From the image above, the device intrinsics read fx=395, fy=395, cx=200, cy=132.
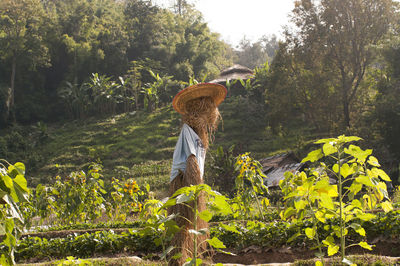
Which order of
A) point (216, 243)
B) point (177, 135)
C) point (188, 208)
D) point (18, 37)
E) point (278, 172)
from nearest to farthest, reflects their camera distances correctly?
point (216, 243) < point (188, 208) < point (278, 172) < point (177, 135) < point (18, 37)

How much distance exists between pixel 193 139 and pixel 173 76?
1860cm

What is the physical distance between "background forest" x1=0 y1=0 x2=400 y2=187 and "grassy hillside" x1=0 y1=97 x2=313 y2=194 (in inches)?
3.6

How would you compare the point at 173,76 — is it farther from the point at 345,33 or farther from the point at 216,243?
the point at 216,243

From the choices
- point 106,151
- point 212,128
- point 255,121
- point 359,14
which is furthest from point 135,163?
point 212,128

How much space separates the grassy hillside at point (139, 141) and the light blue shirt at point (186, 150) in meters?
7.78

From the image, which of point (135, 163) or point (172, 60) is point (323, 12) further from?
point (172, 60)

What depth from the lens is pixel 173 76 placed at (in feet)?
70.6

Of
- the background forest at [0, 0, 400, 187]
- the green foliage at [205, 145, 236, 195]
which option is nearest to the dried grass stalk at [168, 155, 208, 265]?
the green foliage at [205, 145, 236, 195]

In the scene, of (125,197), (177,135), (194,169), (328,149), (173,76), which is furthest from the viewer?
(173,76)

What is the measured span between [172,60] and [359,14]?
13.2 meters

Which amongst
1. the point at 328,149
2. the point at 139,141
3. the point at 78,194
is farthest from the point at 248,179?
→ the point at 139,141

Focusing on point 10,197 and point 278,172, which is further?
point 278,172

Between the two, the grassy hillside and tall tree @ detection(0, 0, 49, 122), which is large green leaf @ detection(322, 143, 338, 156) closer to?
the grassy hillside

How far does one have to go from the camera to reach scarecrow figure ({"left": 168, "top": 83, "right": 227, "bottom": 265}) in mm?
3043
